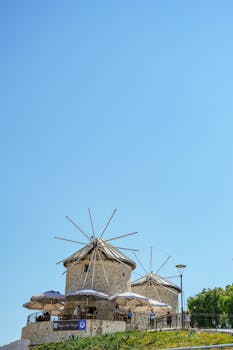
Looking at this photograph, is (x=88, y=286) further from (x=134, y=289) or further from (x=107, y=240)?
(x=134, y=289)

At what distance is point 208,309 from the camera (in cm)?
5500

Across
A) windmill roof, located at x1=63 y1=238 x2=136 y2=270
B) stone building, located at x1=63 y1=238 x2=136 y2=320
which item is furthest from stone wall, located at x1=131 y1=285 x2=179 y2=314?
stone building, located at x1=63 y1=238 x2=136 y2=320

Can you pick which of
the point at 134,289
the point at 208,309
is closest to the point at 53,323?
the point at 134,289

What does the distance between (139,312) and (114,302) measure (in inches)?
82.6

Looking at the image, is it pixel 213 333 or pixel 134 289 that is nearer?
pixel 213 333

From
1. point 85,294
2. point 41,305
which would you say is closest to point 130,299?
point 85,294

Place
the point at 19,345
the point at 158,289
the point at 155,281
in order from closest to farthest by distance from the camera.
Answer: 1. the point at 19,345
2. the point at 158,289
3. the point at 155,281

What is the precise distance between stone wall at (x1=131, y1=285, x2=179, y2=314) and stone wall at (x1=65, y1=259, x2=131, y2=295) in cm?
490

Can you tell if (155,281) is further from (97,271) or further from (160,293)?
(97,271)

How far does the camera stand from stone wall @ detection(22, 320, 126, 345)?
26094 mm

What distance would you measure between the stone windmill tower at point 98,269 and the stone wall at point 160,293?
15.9ft

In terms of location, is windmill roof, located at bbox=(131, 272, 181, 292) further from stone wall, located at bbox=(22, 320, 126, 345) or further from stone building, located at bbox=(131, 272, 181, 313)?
stone wall, located at bbox=(22, 320, 126, 345)

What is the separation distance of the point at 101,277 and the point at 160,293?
325 inches

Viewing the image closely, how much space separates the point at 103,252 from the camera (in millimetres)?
35625
